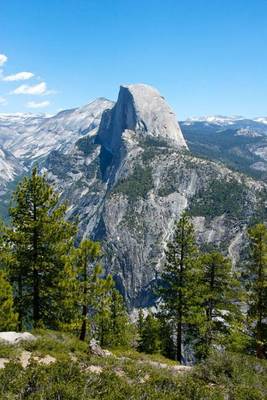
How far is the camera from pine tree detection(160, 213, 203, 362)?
3312 centimetres

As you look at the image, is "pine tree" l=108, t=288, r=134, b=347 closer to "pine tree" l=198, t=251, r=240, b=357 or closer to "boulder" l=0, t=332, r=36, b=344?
"pine tree" l=198, t=251, r=240, b=357

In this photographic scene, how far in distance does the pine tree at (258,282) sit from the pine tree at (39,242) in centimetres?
1394

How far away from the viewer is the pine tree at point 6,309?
2745cm

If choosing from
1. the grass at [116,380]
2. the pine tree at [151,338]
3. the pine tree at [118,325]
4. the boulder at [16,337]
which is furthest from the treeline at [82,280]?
the pine tree at [118,325]

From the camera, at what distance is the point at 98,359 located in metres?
→ 18.7

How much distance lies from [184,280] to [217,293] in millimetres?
3564

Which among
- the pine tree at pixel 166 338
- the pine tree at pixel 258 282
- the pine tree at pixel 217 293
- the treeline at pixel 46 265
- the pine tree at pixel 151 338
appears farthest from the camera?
the pine tree at pixel 151 338

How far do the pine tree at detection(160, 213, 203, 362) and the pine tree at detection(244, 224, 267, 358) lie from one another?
4.06 meters

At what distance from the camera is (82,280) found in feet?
96.6

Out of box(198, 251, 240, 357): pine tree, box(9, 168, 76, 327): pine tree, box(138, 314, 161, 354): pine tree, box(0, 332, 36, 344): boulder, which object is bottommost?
box(138, 314, 161, 354): pine tree

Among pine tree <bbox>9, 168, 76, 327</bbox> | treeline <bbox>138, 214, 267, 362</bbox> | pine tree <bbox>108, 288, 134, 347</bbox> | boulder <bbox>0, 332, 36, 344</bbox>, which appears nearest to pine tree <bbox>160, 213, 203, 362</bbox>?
treeline <bbox>138, 214, 267, 362</bbox>

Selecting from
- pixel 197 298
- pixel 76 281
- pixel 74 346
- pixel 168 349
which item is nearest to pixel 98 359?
pixel 74 346

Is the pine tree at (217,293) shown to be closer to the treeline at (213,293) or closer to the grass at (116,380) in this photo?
the treeline at (213,293)

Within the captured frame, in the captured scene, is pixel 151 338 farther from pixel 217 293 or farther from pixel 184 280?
pixel 184 280
